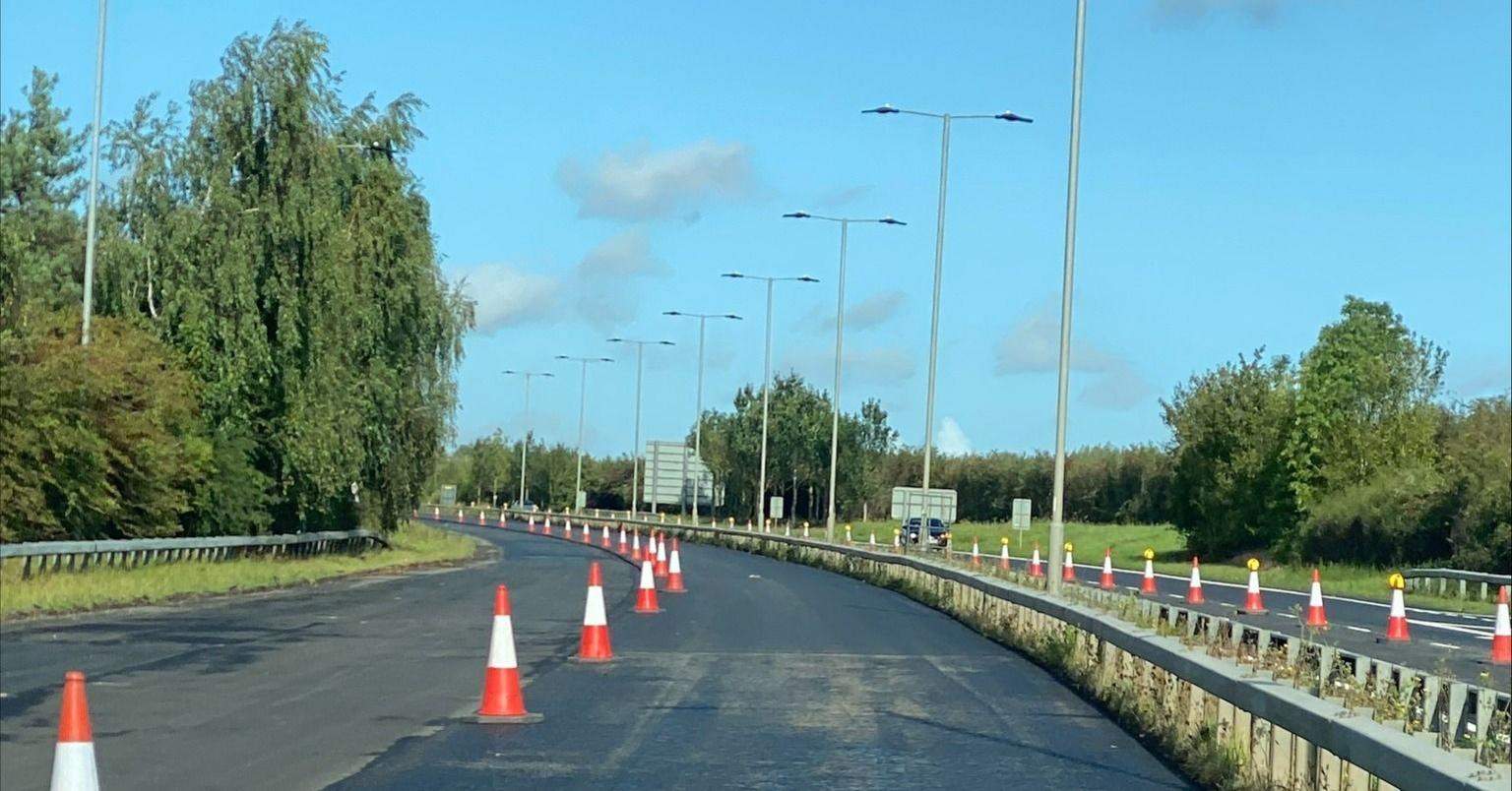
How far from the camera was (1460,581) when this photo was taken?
127ft

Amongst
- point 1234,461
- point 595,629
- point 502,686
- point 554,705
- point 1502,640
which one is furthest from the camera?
point 1234,461

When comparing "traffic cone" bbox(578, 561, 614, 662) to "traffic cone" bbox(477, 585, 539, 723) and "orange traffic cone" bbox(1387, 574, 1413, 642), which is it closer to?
"traffic cone" bbox(477, 585, 539, 723)

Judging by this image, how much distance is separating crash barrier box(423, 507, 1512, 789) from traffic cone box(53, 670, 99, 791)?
503 cm

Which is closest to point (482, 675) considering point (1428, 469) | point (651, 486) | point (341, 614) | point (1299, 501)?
point (341, 614)

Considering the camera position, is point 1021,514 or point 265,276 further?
point 1021,514

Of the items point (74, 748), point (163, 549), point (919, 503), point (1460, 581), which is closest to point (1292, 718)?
point (74, 748)

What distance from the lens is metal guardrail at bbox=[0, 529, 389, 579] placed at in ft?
88.0

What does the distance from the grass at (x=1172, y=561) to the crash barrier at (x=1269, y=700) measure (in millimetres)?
20739

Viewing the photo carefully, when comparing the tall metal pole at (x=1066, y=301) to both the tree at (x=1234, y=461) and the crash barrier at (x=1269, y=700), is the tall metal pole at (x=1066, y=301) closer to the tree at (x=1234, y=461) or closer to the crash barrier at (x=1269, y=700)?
the crash barrier at (x=1269, y=700)

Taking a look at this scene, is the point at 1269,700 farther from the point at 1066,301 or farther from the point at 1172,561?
the point at 1172,561

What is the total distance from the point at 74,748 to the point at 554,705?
744 centimetres

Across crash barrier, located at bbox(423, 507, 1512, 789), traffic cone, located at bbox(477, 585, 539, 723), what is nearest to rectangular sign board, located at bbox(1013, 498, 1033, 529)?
crash barrier, located at bbox(423, 507, 1512, 789)

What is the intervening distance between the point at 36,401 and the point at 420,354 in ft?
60.2

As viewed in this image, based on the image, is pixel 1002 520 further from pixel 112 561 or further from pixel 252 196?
pixel 112 561
